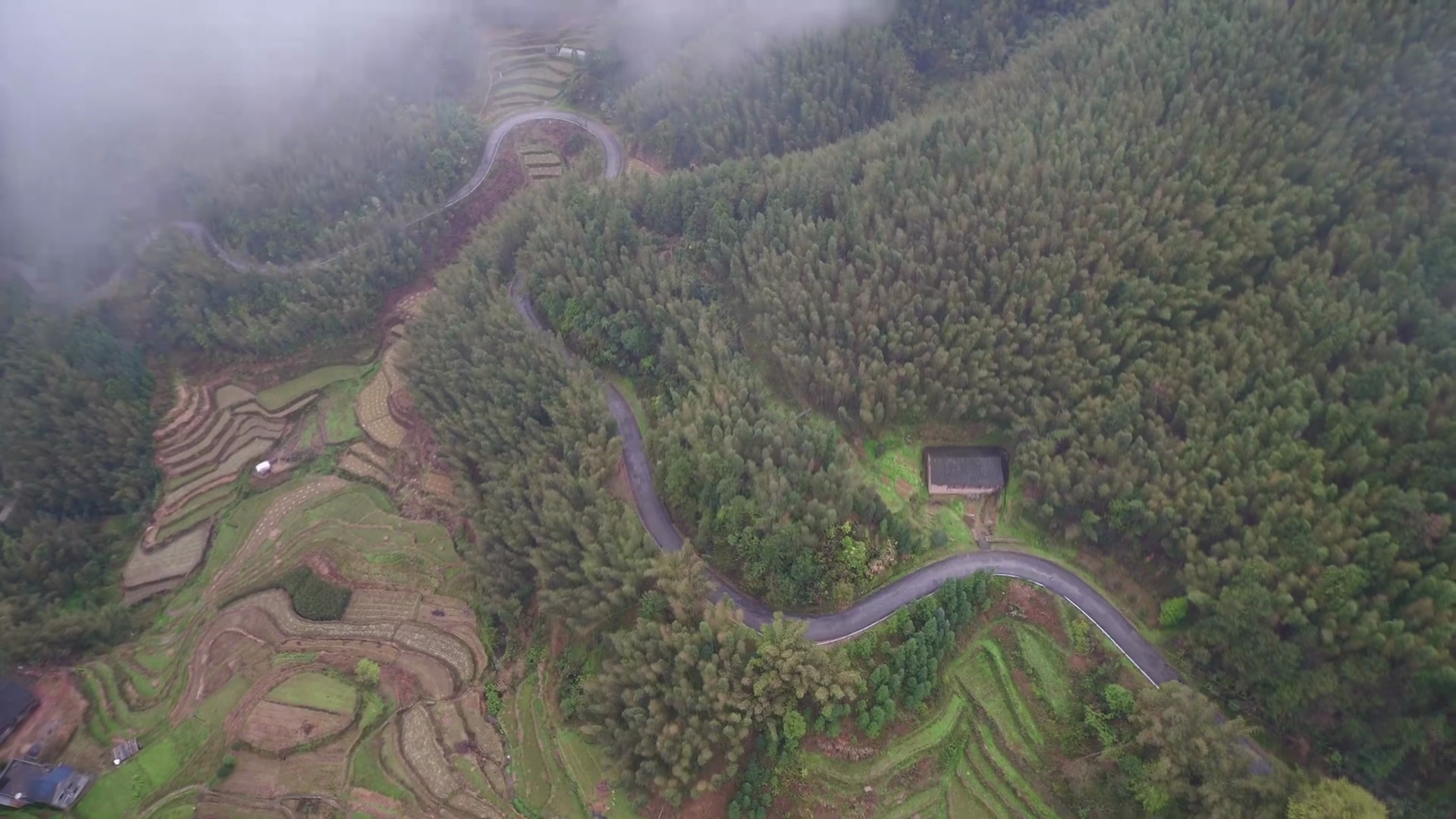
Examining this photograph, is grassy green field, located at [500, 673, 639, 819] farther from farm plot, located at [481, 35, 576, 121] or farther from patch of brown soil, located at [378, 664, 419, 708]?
farm plot, located at [481, 35, 576, 121]

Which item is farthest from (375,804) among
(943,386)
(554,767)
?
(943,386)

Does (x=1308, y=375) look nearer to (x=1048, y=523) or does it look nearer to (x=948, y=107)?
(x=1048, y=523)

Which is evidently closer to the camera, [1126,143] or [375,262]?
[1126,143]

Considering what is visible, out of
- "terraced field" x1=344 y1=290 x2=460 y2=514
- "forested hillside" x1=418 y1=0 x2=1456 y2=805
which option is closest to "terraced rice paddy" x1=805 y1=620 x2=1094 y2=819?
"forested hillside" x1=418 y1=0 x2=1456 y2=805

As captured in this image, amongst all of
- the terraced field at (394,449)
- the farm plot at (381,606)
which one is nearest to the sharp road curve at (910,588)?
the terraced field at (394,449)

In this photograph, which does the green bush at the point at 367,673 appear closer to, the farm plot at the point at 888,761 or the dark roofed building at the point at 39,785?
the dark roofed building at the point at 39,785

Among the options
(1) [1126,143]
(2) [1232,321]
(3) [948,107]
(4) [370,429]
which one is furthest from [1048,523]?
(4) [370,429]
